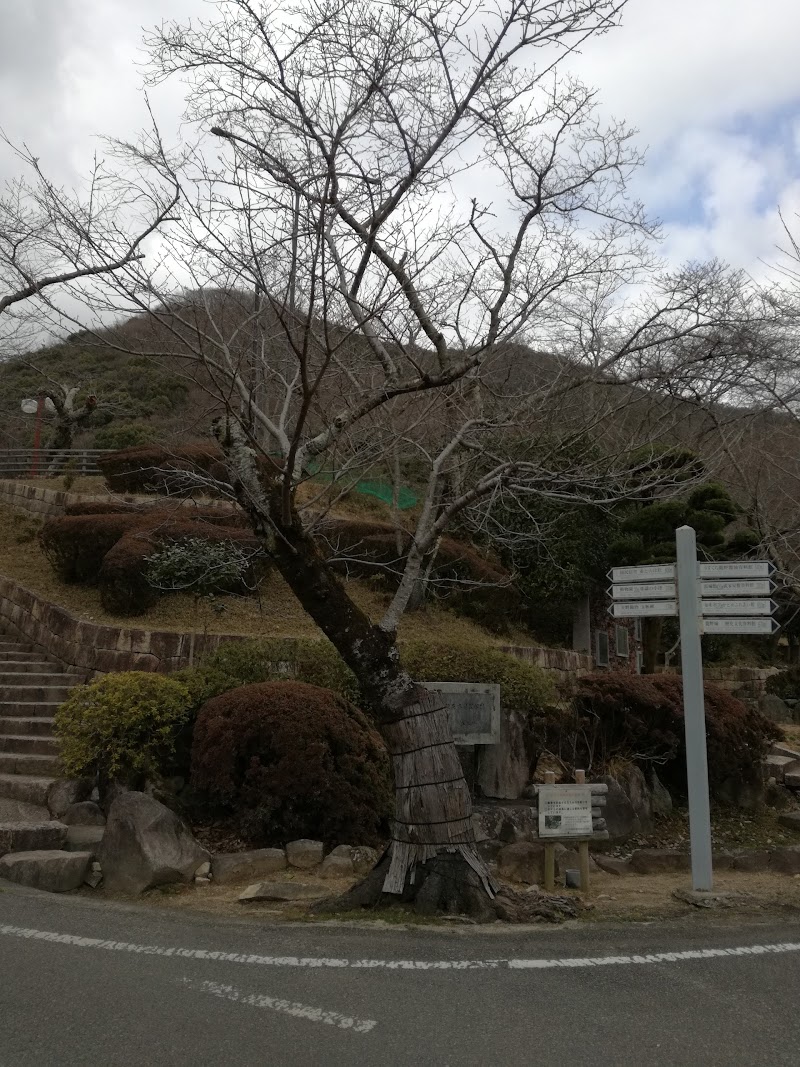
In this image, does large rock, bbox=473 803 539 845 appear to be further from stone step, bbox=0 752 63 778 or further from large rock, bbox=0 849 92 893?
stone step, bbox=0 752 63 778

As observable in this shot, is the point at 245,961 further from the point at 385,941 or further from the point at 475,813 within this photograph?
the point at 475,813

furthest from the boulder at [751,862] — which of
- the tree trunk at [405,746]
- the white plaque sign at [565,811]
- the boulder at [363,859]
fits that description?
the boulder at [363,859]

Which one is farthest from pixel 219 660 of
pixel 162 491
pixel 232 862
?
pixel 162 491

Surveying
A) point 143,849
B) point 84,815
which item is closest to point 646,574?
point 143,849

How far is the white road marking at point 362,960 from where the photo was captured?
4.92 m

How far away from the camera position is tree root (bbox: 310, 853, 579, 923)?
6.08 meters

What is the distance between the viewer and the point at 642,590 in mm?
7676

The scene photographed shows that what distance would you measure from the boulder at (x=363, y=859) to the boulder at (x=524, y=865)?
111 centimetres

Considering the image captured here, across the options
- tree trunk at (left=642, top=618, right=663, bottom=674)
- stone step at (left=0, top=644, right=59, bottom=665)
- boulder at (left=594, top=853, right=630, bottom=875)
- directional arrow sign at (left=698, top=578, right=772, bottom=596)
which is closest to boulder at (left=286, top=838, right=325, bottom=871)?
boulder at (left=594, top=853, right=630, bottom=875)

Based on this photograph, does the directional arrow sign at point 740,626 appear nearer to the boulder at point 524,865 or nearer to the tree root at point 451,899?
the boulder at point 524,865

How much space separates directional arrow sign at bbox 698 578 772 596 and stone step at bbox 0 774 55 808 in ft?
21.1

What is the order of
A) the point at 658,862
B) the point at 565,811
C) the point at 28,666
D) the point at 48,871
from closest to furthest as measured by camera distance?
1. the point at 48,871
2. the point at 565,811
3. the point at 658,862
4. the point at 28,666

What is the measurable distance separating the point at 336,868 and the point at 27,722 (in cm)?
491

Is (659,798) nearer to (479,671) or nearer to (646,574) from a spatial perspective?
(479,671)
